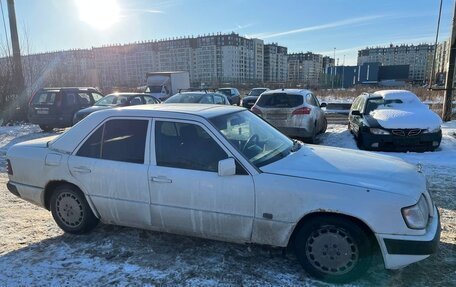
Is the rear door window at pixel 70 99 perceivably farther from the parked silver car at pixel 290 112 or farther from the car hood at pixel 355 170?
the car hood at pixel 355 170

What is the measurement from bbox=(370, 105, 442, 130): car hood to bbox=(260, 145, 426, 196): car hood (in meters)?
5.22

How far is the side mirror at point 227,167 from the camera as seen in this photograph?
3205 millimetres

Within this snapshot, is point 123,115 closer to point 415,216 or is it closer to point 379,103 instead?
point 415,216

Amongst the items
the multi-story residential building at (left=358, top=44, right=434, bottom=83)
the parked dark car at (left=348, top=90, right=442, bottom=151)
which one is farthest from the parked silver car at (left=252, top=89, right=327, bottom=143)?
the multi-story residential building at (left=358, top=44, right=434, bottom=83)

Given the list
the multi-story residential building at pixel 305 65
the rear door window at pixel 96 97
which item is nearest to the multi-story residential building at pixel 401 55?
the multi-story residential building at pixel 305 65

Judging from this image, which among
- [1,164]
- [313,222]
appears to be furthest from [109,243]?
[1,164]

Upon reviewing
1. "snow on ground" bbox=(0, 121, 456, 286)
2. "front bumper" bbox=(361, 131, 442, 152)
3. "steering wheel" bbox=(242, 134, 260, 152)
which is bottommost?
"snow on ground" bbox=(0, 121, 456, 286)

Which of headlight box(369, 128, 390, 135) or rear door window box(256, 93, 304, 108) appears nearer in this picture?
→ headlight box(369, 128, 390, 135)

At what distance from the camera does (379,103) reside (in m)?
10.1

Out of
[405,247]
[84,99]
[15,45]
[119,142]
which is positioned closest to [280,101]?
[119,142]

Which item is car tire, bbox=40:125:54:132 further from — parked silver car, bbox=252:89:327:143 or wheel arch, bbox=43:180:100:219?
wheel arch, bbox=43:180:100:219

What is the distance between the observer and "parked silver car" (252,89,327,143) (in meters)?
9.69

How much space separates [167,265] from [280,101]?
7.21 metres

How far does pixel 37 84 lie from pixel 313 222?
21.1 metres
